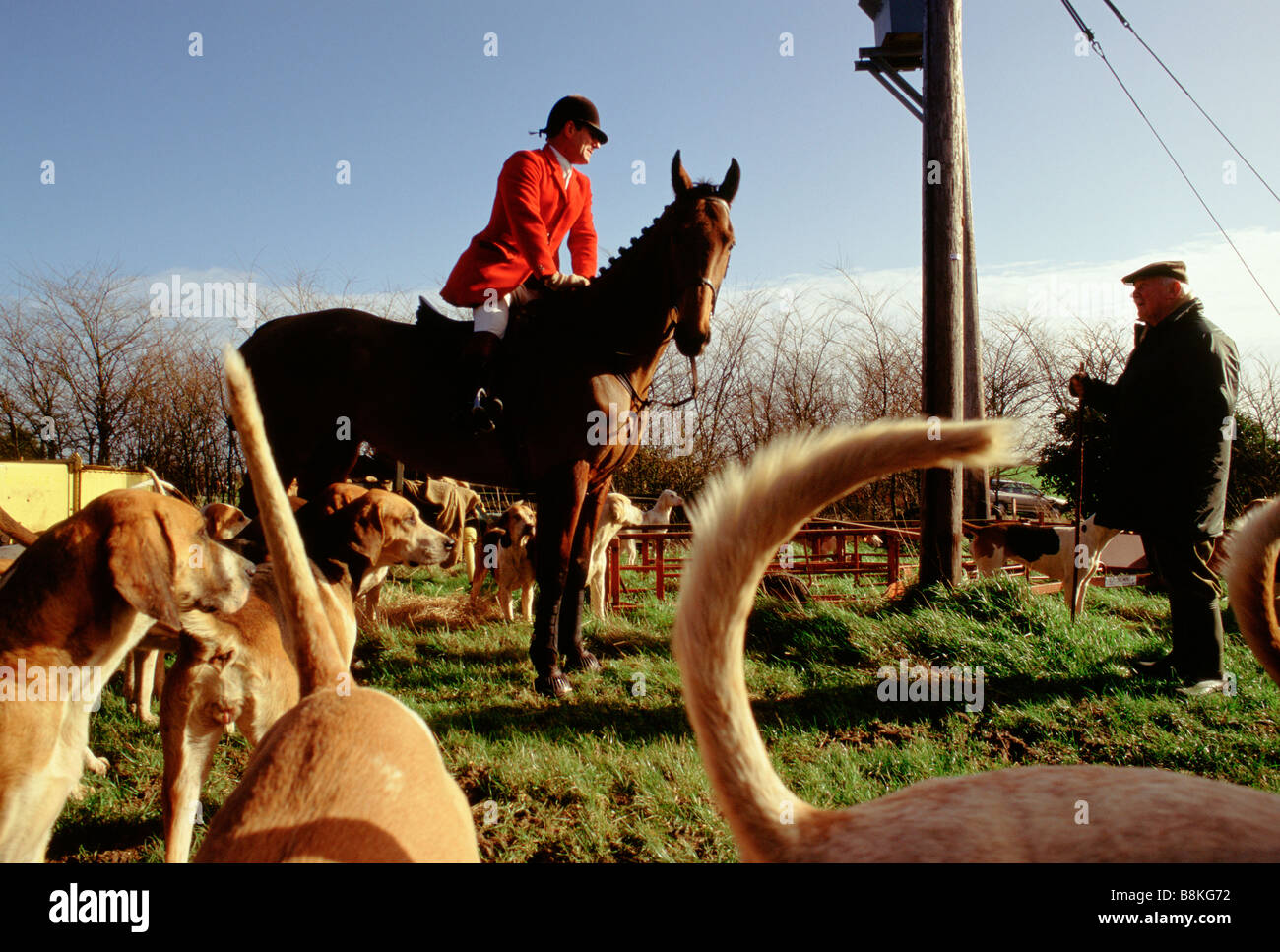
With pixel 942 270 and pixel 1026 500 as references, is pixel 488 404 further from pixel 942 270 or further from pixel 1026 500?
pixel 1026 500

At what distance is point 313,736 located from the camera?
1545mm

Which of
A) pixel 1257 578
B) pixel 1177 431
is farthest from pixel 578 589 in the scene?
pixel 1257 578

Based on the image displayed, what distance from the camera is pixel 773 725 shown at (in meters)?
4.18

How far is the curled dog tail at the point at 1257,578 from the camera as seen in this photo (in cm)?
161

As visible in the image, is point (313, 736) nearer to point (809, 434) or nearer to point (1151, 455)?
point (809, 434)

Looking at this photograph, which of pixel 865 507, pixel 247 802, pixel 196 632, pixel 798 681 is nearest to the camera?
pixel 247 802

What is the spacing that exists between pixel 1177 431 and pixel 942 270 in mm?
2336

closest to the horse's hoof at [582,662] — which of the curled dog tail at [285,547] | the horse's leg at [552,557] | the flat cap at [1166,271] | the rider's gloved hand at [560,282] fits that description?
the horse's leg at [552,557]

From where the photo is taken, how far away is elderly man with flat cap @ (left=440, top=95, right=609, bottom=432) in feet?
16.6

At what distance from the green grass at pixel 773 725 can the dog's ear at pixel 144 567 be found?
3.44 ft

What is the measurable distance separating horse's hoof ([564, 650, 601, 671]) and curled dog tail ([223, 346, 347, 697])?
3.49 m

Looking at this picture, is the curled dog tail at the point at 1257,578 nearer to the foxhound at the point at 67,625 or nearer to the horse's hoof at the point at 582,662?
the foxhound at the point at 67,625
